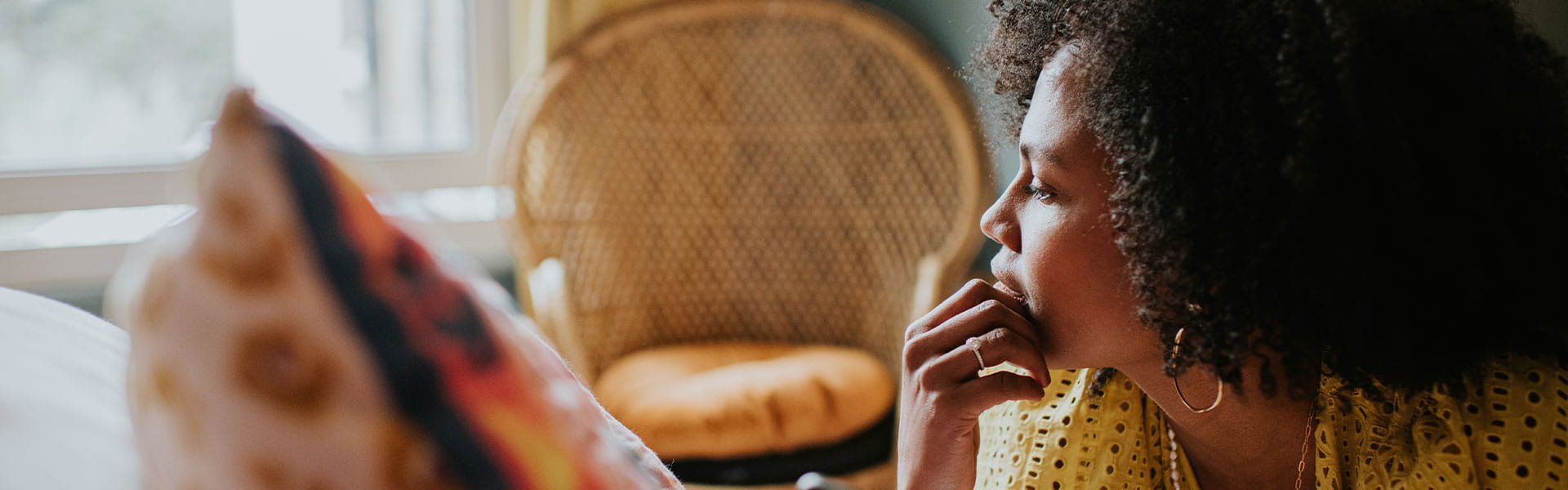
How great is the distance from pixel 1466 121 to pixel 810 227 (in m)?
1.40

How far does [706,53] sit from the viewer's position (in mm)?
1977

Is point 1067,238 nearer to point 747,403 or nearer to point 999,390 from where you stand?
point 999,390

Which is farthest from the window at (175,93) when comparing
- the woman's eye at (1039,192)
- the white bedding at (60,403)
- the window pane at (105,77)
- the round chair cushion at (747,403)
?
the woman's eye at (1039,192)

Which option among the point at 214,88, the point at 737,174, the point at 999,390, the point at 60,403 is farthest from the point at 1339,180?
the point at 214,88

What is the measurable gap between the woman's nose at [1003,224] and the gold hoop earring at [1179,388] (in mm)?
138

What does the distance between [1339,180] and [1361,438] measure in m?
0.23

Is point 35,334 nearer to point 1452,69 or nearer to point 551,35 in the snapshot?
point 1452,69

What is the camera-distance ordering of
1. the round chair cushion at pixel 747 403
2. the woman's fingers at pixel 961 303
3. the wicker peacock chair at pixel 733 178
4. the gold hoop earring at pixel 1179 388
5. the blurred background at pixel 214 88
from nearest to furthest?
1. the gold hoop earring at pixel 1179 388
2. the woman's fingers at pixel 961 303
3. the round chair cushion at pixel 747 403
4. the wicker peacock chair at pixel 733 178
5. the blurred background at pixel 214 88

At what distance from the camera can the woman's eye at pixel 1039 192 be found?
0.77 m

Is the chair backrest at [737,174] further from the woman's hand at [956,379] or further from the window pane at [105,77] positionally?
the woman's hand at [956,379]

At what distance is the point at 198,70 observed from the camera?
6.99ft

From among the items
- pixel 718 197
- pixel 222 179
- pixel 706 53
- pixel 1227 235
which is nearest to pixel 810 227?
pixel 718 197

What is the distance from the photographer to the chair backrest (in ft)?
6.07

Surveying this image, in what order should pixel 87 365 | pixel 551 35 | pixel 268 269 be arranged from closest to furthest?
pixel 268 269 < pixel 87 365 < pixel 551 35
